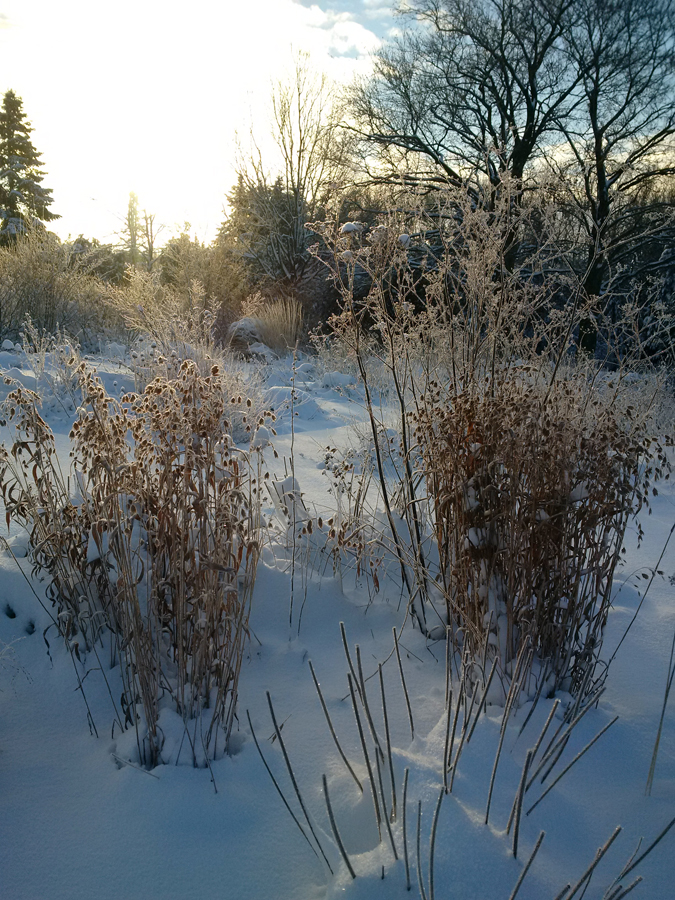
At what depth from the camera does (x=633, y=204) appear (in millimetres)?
11000

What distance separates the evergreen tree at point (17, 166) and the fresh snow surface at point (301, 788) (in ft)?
83.6

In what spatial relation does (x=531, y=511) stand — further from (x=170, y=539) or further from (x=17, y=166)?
(x=17, y=166)

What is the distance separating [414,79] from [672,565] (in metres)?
12.2

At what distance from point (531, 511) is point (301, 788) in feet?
3.31

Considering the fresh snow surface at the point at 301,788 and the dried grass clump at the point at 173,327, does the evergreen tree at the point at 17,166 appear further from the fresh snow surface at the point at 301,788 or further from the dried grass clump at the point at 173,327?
the fresh snow surface at the point at 301,788

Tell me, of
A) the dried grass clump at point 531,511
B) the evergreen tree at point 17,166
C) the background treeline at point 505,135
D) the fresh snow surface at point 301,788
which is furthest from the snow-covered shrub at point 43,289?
the evergreen tree at point 17,166

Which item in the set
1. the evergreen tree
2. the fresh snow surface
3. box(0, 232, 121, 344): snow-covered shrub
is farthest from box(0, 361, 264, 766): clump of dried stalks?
the evergreen tree

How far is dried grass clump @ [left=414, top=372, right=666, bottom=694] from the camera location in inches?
66.7

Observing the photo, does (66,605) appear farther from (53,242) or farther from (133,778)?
(53,242)

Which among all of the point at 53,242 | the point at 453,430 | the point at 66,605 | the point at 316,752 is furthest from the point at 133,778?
the point at 53,242

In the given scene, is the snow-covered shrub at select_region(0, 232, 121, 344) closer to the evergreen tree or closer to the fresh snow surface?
the fresh snow surface

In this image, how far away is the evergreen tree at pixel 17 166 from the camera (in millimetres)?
22719

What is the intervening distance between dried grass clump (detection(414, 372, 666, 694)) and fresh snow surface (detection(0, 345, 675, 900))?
0.83 ft

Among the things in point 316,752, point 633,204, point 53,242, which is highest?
point 633,204
